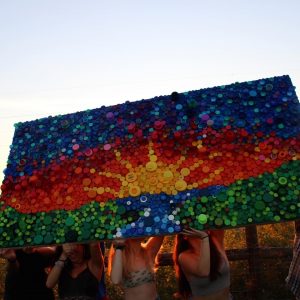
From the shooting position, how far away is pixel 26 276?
343 centimetres

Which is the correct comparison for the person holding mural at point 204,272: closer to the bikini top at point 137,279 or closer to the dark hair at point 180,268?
the dark hair at point 180,268

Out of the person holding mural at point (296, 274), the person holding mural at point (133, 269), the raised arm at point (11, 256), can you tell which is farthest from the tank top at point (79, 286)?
the person holding mural at point (296, 274)

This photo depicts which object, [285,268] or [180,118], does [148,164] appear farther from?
[285,268]

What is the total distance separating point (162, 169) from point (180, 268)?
0.95 meters

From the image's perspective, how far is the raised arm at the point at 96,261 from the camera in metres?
3.24

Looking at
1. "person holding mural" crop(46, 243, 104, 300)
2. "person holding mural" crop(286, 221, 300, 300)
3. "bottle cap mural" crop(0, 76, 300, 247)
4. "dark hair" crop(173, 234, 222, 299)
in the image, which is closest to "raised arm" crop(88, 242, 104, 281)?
"person holding mural" crop(46, 243, 104, 300)

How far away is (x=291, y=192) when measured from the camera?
8.28 ft

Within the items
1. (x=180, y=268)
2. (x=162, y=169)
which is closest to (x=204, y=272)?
(x=180, y=268)

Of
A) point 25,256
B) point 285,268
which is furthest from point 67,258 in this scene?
point 285,268

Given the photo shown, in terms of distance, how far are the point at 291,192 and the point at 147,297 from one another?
1.48 m

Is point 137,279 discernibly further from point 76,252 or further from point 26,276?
point 26,276

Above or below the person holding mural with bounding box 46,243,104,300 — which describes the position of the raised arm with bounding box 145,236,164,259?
above

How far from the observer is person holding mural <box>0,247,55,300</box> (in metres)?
3.37

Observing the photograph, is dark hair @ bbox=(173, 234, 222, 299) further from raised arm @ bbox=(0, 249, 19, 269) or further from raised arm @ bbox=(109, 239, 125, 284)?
raised arm @ bbox=(0, 249, 19, 269)
